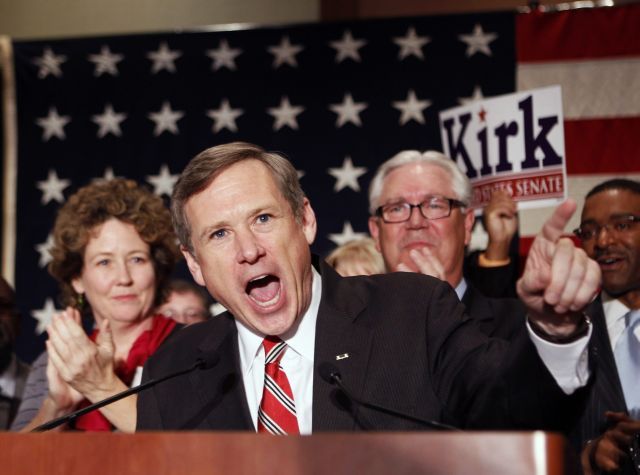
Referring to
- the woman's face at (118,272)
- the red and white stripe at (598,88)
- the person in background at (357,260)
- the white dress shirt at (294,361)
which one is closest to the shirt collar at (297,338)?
the white dress shirt at (294,361)

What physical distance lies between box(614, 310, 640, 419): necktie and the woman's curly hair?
1.39 metres

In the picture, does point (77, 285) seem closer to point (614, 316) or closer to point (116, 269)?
point (116, 269)

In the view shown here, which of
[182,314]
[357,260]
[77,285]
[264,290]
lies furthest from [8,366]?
[264,290]

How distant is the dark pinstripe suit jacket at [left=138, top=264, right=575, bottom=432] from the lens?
1834 millimetres

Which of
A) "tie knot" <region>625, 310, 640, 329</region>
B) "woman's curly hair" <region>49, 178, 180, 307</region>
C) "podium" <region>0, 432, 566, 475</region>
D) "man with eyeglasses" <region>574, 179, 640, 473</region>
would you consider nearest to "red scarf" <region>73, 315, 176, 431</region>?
"woman's curly hair" <region>49, 178, 180, 307</region>

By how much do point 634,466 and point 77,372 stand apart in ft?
4.90

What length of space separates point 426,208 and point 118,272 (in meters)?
1.02

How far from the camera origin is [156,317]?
305 centimetres

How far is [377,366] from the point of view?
1932 mm

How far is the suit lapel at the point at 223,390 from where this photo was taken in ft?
6.52

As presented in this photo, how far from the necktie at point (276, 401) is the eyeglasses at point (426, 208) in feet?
3.82

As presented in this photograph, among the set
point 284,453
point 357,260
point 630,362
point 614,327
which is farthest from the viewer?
point 357,260

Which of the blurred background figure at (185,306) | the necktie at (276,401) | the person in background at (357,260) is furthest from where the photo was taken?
the blurred background figure at (185,306)

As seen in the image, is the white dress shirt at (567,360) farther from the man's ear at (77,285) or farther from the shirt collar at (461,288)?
the man's ear at (77,285)
